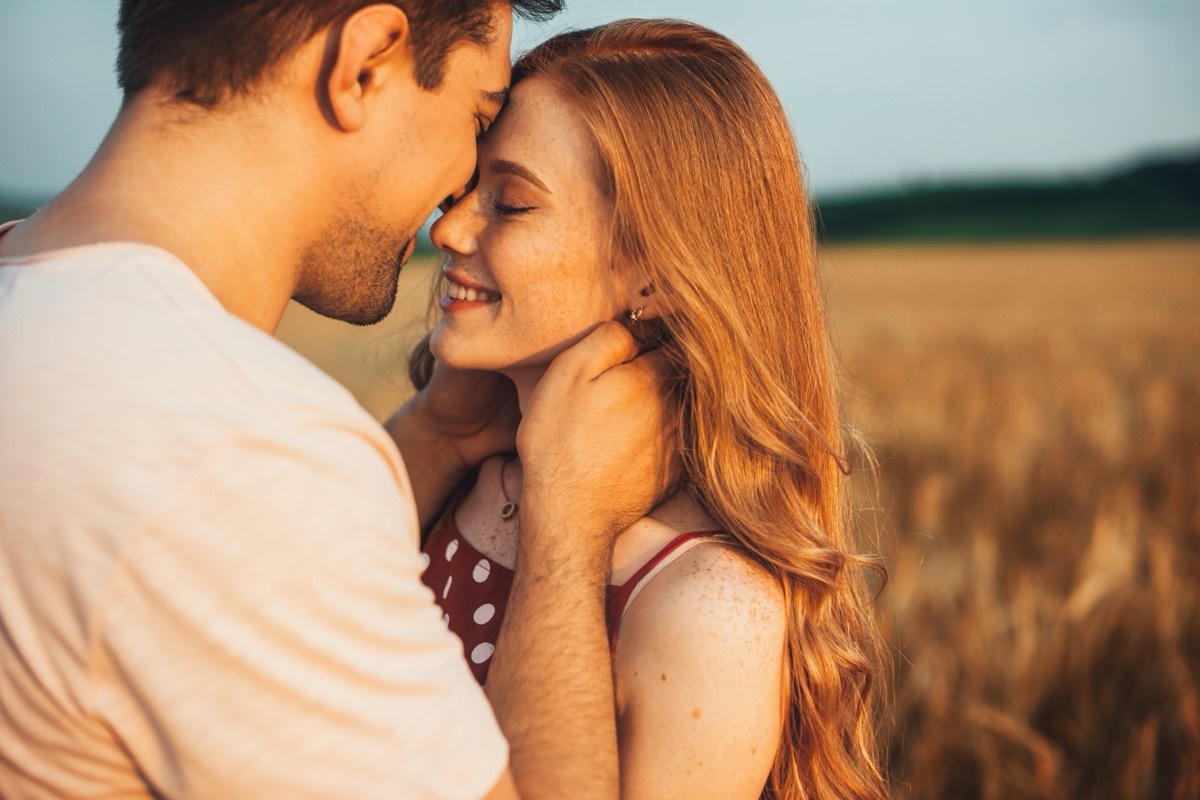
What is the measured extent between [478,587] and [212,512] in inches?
46.4

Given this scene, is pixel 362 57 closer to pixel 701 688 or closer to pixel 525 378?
pixel 525 378

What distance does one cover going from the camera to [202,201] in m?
1.52

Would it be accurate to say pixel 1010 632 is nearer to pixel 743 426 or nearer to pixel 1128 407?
pixel 743 426

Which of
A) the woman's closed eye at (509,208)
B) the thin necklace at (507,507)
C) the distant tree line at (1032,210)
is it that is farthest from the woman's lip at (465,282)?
the distant tree line at (1032,210)

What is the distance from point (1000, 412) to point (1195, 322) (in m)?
8.72

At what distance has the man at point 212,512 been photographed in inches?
44.5

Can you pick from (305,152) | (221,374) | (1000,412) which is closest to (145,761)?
(221,374)

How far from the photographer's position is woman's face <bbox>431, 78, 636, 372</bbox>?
2.24 meters

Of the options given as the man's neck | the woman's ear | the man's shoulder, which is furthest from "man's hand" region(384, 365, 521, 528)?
the man's shoulder

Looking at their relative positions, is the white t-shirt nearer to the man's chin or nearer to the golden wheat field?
the man's chin

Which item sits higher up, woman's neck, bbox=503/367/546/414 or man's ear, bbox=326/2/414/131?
man's ear, bbox=326/2/414/131

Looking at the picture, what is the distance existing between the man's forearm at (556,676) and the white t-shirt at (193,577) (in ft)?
0.87

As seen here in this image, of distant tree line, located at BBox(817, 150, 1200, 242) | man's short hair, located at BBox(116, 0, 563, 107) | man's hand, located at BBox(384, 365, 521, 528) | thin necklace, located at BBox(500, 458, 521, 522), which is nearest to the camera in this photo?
man's short hair, located at BBox(116, 0, 563, 107)

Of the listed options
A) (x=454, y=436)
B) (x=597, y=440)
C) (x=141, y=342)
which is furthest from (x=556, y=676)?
(x=454, y=436)
